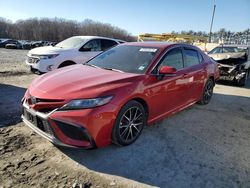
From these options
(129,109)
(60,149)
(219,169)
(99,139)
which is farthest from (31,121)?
(219,169)

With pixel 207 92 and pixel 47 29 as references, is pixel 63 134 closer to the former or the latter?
pixel 207 92

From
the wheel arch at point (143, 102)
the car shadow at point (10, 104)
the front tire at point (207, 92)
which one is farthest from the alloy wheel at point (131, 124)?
the front tire at point (207, 92)

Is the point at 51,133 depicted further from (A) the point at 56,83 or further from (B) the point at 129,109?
(B) the point at 129,109

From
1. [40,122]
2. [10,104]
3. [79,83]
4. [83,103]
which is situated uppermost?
[79,83]

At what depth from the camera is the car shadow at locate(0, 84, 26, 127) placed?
468cm

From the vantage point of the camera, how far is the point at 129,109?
11.9 feet

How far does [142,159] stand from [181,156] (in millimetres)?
612

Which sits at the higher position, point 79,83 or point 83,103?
point 79,83

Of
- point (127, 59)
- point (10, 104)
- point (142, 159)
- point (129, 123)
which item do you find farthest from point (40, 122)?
point (10, 104)

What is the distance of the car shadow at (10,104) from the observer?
4677 millimetres

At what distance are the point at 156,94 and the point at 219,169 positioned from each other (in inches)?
58.5

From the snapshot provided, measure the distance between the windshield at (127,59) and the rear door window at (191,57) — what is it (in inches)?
40.1

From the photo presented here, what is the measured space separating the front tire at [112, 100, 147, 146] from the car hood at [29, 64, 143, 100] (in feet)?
1.22

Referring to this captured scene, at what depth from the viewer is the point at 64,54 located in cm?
801
